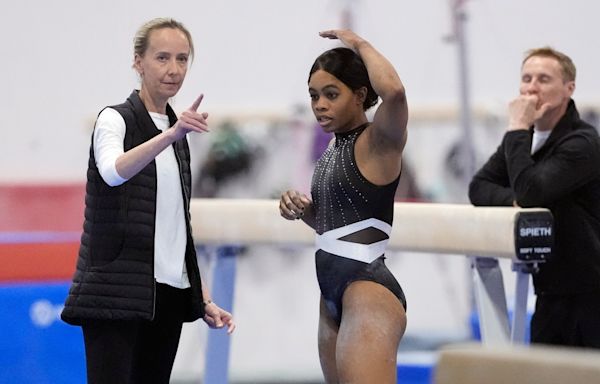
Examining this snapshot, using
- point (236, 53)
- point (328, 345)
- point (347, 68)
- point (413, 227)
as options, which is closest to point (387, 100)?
point (347, 68)

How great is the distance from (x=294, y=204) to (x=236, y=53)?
3.01m

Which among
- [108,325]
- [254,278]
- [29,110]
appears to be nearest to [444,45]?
[254,278]

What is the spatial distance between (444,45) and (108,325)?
349 centimetres

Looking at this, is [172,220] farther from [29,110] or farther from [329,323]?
[29,110]

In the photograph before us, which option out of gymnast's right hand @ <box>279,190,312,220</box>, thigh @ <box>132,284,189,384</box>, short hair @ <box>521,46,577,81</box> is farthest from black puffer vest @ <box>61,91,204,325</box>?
short hair @ <box>521,46,577,81</box>

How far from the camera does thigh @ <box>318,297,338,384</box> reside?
10.8 feet

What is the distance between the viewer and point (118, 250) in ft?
10.3

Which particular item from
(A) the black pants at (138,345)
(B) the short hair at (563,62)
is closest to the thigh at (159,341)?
(A) the black pants at (138,345)

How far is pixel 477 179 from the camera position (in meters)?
4.29

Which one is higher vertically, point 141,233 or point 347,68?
point 347,68

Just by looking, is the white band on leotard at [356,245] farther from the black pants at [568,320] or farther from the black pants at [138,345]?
the black pants at [568,320]

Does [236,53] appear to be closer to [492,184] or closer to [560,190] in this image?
[492,184]

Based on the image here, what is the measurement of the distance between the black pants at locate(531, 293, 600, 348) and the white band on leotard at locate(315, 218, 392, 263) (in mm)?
974

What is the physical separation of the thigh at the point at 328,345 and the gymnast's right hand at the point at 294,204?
11.6 inches
